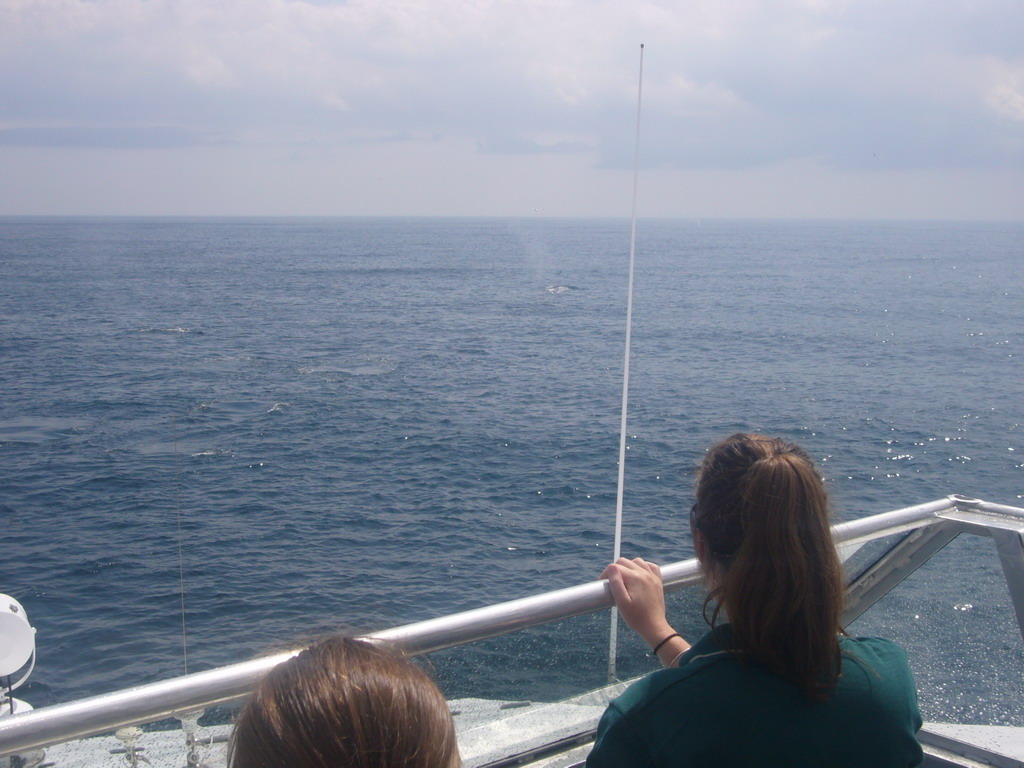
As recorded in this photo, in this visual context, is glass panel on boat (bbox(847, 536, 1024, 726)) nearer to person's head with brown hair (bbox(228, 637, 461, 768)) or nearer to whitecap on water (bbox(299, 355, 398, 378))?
person's head with brown hair (bbox(228, 637, 461, 768))

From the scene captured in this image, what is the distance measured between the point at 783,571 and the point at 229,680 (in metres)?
1.01

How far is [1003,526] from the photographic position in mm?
2777

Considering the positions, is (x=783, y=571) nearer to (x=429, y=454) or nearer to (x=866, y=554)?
(x=866, y=554)

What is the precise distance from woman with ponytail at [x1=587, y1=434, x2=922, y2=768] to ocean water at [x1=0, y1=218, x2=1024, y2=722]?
33 cm

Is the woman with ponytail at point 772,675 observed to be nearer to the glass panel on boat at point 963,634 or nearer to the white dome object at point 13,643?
the glass panel on boat at point 963,634

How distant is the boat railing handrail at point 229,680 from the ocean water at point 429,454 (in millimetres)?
136

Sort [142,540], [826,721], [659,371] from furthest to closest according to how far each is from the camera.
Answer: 1. [659,371]
2. [142,540]
3. [826,721]

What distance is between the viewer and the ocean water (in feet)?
55.0

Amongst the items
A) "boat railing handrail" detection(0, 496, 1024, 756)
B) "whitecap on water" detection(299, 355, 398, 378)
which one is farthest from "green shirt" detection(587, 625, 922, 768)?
"whitecap on water" detection(299, 355, 398, 378)

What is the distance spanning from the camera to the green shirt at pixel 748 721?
4.95 ft

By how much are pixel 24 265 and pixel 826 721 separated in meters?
104

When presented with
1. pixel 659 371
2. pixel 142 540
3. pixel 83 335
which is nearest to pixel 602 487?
pixel 142 540

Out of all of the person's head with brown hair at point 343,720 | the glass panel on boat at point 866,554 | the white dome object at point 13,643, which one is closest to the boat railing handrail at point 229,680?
the glass panel on boat at point 866,554

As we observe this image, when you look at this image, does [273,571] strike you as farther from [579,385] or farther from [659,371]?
[659,371]
